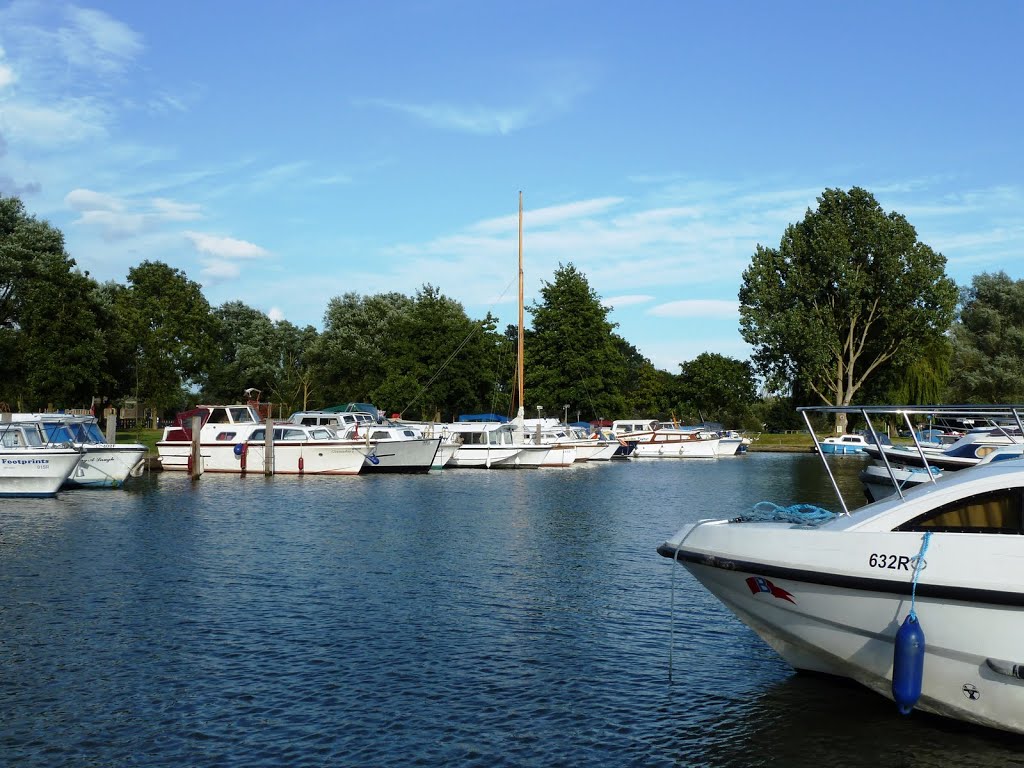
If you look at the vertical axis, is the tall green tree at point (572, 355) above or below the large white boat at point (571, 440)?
above

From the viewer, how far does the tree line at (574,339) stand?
80062mm

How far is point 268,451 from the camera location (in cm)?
4956

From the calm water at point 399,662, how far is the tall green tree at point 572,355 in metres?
63.1

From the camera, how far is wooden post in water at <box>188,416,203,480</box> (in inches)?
1866

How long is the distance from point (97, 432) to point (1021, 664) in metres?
39.6

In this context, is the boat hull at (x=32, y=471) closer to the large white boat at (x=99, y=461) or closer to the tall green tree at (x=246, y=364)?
the large white boat at (x=99, y=461)

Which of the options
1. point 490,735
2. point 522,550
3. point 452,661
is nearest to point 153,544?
point 522,550

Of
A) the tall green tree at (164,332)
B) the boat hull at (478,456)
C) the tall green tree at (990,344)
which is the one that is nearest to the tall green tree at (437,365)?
the tall green tree at (164,332)

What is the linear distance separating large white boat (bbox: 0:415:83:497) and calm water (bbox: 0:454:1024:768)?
969 cm

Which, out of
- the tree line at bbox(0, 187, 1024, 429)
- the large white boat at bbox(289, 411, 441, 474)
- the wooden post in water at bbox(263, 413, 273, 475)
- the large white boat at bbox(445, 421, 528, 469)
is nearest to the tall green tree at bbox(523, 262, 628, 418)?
the tree line at bbox(0, 187, 1024, 429)

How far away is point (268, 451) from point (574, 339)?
45773 mm

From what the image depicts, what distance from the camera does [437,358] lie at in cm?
8700

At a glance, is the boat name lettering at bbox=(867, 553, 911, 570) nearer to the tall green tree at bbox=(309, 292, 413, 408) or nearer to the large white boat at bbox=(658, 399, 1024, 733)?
the large white boat at bbox=(658, 399, 1024, 733)

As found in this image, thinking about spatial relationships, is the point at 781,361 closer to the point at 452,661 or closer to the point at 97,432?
the point at 97,432
